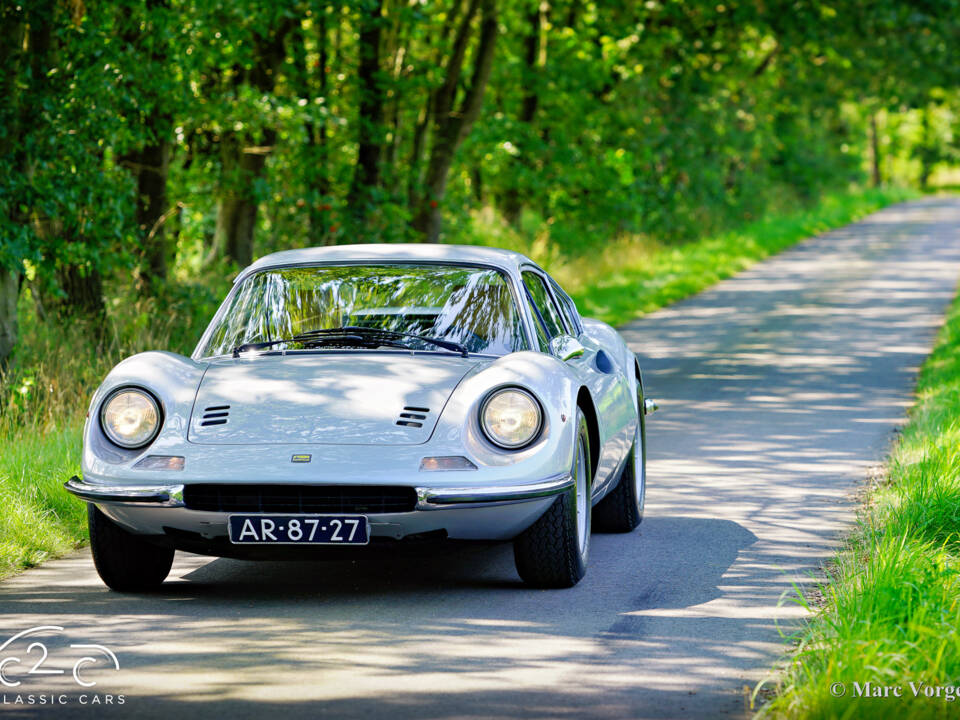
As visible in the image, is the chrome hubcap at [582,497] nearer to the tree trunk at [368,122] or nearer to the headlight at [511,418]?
the headlight at [511,418]

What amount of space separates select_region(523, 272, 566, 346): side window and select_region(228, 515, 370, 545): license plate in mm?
1812

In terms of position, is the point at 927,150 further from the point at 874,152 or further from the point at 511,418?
the point at 511,418

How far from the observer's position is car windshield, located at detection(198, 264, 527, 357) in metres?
6.57

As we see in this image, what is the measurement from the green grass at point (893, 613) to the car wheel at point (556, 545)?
3.41 feet

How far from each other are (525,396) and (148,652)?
1.79 m

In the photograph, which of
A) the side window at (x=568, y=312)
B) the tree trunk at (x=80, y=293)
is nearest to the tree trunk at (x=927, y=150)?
the tree trunk at (x=80, y=293)

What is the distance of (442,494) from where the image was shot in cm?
546

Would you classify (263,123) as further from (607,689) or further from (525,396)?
(607,689)

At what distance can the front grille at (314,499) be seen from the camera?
549 cm

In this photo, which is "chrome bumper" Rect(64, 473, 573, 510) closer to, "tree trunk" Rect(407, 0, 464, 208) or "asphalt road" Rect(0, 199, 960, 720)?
"asphalt road" Rect(0, 199, 960, 720)

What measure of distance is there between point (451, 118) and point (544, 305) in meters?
14.6

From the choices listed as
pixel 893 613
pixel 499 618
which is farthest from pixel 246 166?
pixel 893 613

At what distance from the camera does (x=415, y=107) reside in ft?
70.6

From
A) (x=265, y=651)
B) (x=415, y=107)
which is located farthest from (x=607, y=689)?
(x=415, y=107)
